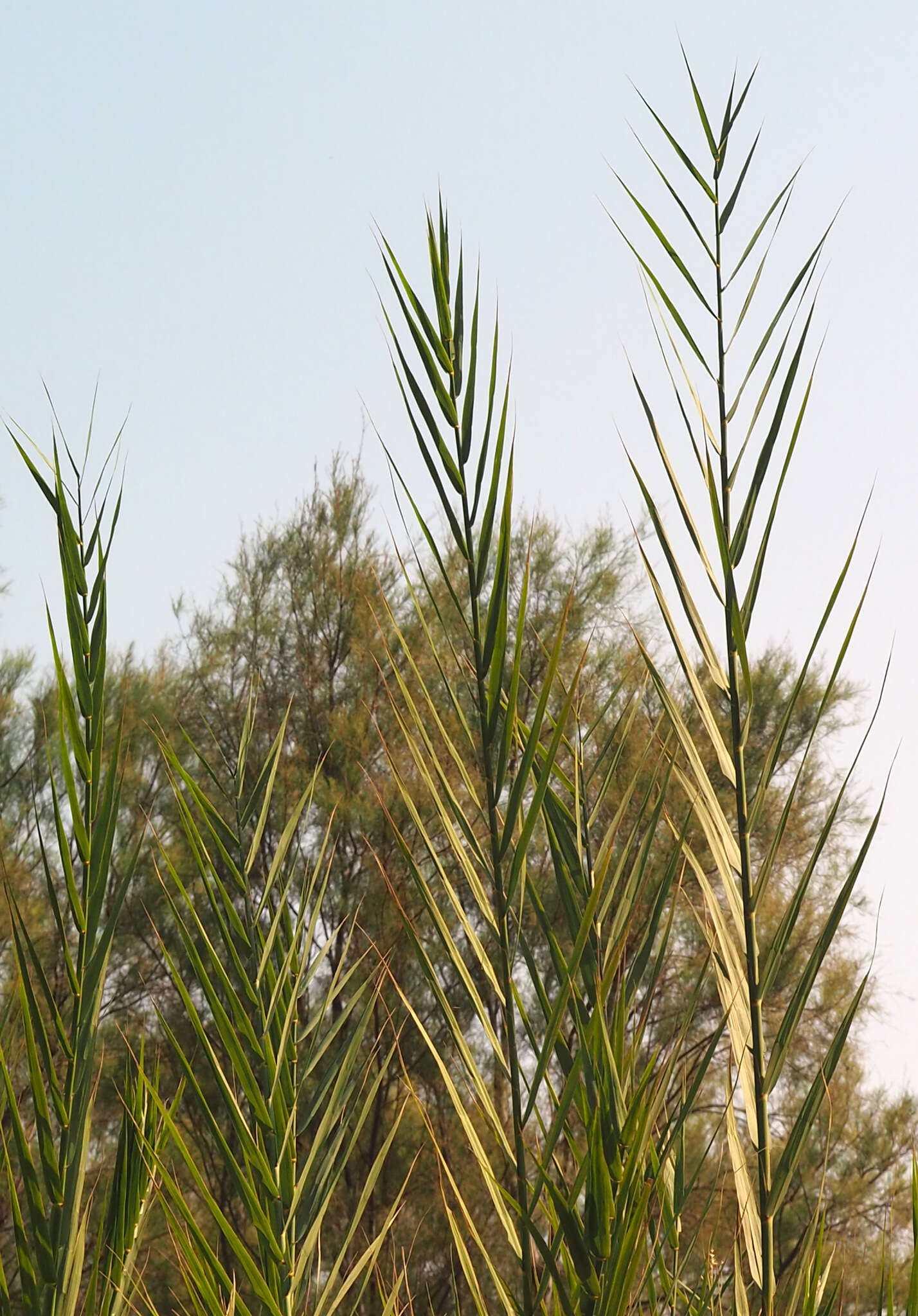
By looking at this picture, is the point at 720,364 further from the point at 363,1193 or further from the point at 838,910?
the point at 363,1193

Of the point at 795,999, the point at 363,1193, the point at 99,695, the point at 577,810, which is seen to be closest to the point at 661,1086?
the point at 795,999

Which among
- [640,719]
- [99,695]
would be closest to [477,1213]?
[640,719]

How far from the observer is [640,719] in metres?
6.00

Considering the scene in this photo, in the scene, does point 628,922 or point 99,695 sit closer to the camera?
point 628,922

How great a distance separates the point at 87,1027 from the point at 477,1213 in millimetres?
4895

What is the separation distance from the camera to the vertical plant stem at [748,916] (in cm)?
69

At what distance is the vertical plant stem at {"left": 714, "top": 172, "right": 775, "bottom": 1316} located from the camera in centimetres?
69

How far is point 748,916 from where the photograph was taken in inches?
28.9

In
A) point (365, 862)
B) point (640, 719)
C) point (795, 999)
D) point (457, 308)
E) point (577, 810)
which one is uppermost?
point (640, 719)

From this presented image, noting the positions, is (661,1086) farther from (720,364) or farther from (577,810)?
(720,364)

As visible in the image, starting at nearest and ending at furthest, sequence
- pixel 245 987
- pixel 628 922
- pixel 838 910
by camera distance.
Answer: pixel 838 910 → pixel 628 922 → pixel 245 987

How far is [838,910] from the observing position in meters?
0.68

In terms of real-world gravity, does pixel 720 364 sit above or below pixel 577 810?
above

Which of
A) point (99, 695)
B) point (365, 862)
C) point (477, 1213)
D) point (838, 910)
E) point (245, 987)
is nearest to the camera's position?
point (838, 910)
